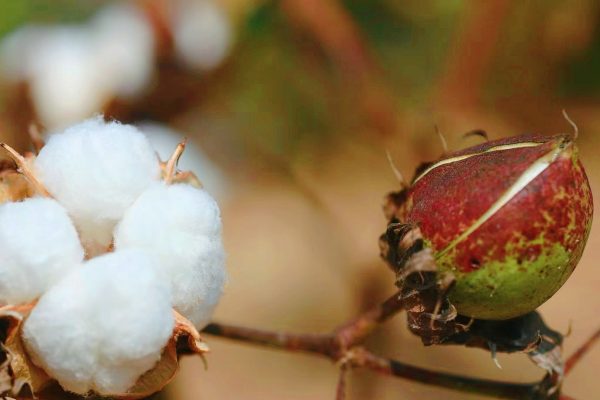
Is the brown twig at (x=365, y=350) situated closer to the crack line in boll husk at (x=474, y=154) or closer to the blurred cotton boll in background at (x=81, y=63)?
the crack line in boll husk at (x=474, y=154)

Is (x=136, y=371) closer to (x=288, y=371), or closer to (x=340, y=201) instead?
(x=288, y=371)

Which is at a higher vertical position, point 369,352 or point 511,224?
point 511,224

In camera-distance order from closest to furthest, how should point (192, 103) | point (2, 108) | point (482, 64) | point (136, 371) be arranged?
point (136, 371), point (2, 108), point (192, 103), point (482, 64)

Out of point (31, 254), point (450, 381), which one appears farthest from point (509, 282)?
point (31, 254)

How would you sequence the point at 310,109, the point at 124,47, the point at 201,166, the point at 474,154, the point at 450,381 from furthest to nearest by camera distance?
the point at 310,109 → the point at 201,166 → the point at 124,47 → the point at 450,381 → the point at 474,154

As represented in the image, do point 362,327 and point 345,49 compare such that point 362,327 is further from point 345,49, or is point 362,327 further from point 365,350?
point 345,49

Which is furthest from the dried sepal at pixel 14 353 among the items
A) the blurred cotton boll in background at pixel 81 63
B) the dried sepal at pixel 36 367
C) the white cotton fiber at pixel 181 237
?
the blurred cotton boll in background at pixel 81 63

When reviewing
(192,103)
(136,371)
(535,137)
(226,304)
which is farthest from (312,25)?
(136,371)
